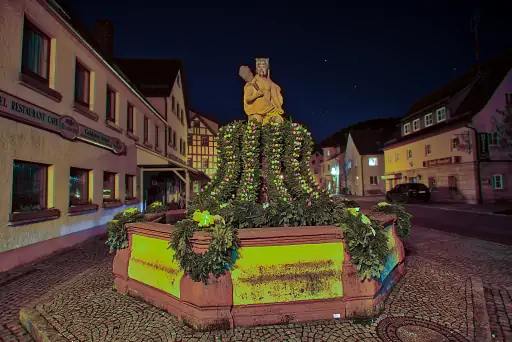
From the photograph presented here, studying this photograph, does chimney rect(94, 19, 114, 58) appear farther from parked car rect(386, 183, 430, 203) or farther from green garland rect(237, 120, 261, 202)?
parked car rect(386, 183, 430, 203)

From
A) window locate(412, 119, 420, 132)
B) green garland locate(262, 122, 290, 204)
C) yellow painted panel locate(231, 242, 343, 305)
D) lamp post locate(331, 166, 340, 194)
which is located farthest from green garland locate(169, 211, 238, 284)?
lamp post locate(331, 166, 340, 194)

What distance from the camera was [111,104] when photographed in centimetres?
1237

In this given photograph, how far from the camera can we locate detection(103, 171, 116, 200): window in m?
11.7

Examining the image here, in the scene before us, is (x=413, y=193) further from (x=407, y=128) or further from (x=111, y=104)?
(x=111, y=104)

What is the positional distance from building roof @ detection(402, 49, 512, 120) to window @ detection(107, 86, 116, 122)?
24602 mm

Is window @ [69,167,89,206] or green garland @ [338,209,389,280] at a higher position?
window @ [69,167,89,206]

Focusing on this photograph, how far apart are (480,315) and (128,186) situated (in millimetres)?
13881

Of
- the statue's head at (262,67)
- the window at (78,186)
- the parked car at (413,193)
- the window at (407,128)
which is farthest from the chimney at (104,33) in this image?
the window at (407,128)

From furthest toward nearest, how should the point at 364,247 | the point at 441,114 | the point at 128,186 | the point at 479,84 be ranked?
the point at 441,114 < the point at 479,84 < the point at 128,186 < the point at 364,247

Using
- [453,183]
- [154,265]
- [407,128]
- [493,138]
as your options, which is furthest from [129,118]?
[407,128]

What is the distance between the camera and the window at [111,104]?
12094 millimetres

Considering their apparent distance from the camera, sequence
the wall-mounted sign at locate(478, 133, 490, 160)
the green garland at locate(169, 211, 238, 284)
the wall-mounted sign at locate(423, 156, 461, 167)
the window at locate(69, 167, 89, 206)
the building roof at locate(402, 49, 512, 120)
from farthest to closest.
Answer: the wall-mounted sign at locate(423, 156, 461, 167) → the building roof at locate(402, 49, 512, 120) → the wall-mounted sign at locate(478, 133, 490, 160) → the window at locate(69, 167, 89, 206) → the green garland at locate(169, 211, 238, 284)

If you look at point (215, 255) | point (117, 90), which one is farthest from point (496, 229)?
point (117, 90)

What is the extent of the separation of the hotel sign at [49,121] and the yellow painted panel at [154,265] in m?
4.57
